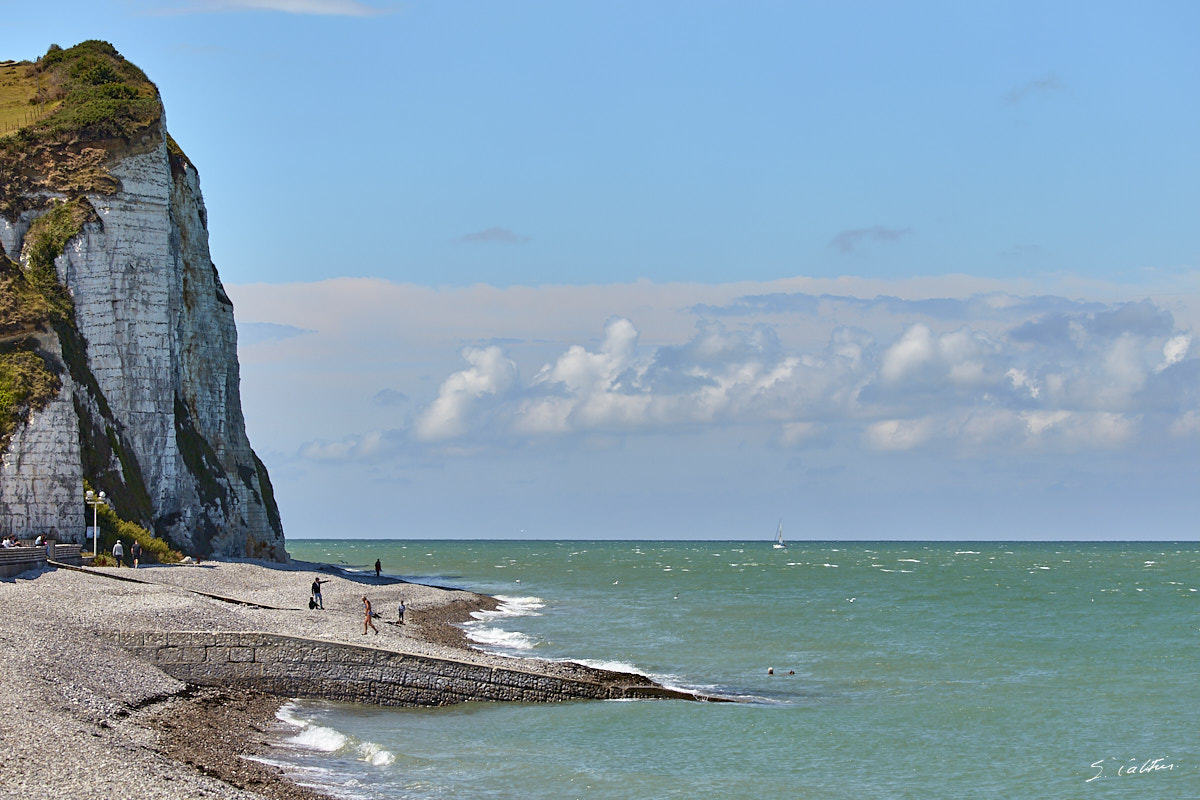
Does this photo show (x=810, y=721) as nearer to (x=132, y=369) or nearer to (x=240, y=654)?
(x=240, y=654)

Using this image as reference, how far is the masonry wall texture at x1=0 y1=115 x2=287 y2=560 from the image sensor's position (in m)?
50.5

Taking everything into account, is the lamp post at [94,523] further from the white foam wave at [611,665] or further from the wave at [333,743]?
the wave at [333,743]

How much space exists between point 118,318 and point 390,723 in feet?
134

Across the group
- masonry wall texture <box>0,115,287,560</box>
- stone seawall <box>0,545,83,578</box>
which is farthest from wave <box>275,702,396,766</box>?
masonry wall texture <box>0,115,287,560</box>

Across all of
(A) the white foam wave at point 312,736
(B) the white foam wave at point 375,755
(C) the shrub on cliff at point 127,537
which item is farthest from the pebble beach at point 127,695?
(C) the shrub on cliff at point 127,537

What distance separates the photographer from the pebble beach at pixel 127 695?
719 inches

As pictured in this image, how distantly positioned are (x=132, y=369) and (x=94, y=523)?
1355 cm

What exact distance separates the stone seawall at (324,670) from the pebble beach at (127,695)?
0.75 m

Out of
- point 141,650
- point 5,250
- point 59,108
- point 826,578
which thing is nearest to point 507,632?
point 141,650

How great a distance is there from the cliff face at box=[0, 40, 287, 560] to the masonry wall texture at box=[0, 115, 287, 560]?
0.07 metres

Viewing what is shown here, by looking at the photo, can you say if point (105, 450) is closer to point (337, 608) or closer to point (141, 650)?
point (337, 608)

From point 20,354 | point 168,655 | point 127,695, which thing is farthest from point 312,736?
point 20,354

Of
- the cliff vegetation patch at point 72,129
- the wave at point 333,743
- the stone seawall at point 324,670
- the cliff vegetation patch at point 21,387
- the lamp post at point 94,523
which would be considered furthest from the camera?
the cliff vegetation patch at point 72,129

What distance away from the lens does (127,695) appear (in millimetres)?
25469
